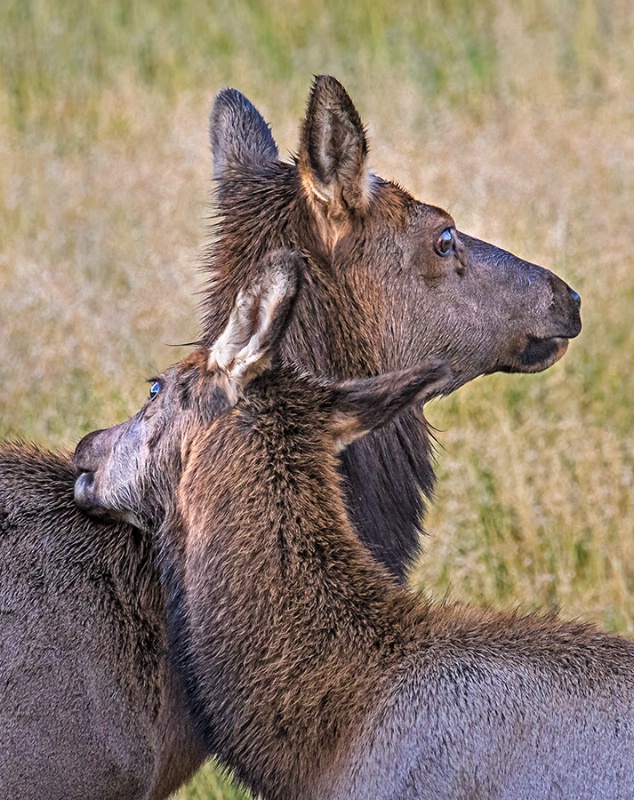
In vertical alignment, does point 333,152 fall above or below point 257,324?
above

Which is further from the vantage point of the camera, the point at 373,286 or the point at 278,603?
the point at 373,286

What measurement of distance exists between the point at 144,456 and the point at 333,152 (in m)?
1.17

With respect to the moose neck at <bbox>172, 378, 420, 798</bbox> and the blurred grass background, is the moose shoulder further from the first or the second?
the blurred grass background

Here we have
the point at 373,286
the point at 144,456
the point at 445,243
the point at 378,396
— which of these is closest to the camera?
the point at 378,396

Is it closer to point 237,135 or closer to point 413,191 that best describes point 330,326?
point 237,135

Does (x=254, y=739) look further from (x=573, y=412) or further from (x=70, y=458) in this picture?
(x=573, y=412)

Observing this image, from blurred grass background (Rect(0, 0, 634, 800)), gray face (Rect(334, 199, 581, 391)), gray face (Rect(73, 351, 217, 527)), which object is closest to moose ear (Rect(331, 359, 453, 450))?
gray face (Rect(73, 351, 217, 527))

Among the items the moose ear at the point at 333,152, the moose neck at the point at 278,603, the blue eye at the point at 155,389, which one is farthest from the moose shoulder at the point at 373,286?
the moose neck at the point at 278,603

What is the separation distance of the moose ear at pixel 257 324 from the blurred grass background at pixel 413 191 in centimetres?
202

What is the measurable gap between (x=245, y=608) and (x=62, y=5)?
430 inches

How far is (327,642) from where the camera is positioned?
3.82 m

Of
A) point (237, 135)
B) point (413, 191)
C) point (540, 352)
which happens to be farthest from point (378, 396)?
point (413, 191)

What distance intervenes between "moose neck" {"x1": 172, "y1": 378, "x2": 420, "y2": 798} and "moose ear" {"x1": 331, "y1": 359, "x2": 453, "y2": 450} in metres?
0.08

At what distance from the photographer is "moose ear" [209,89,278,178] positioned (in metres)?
5.15
